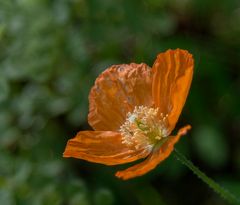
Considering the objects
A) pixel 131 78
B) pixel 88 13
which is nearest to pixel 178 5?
pixel 88 13

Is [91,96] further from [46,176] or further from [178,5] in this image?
[178,5]

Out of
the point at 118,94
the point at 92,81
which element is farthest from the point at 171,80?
the point at 92,81

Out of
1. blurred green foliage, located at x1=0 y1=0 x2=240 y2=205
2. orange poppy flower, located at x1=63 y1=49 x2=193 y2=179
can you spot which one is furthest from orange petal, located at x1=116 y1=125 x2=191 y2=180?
blurred green foliage, located at x1=0 y1=0 x2=240 y2=205

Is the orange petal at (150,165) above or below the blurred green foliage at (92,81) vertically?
above

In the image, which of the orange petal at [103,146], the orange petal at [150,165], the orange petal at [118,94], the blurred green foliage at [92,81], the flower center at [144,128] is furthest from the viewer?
the blurred green foliage at [92,81]

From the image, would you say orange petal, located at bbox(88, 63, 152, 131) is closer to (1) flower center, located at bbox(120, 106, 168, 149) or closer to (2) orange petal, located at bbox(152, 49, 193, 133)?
(1) flower center, located at bbox(120, 106, 168, 149)

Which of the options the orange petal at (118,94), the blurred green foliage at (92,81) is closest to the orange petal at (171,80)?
the orange petal at (118,94)

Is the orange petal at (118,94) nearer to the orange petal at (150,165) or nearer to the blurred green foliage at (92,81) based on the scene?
the orange petal at (150,165)
